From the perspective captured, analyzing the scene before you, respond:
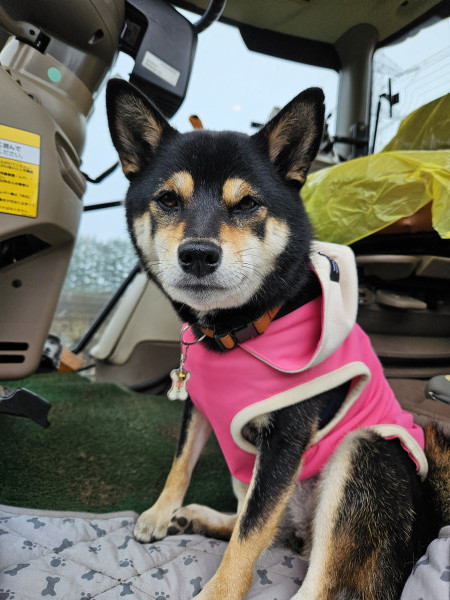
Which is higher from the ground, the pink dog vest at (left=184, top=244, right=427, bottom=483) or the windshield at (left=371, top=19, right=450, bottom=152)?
the windshield at (left=371, top=19, right=450, bottom=152)

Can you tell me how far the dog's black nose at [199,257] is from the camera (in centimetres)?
66

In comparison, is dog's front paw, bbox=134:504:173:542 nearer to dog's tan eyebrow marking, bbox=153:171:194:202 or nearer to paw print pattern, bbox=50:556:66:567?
paw print pattern, bbox=50:556:66:567

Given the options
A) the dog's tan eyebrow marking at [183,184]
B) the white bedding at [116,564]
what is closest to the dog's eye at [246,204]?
the dog's tan eyebrow marking at [183,184]

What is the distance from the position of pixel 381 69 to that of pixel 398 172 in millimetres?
1218

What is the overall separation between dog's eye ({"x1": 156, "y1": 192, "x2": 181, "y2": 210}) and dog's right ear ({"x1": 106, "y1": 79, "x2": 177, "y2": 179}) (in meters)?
0.15

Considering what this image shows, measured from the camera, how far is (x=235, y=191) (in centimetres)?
77

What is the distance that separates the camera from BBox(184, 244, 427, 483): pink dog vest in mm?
713

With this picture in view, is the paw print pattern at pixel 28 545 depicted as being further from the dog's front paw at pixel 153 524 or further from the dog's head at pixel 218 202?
the dog's head at pixel 218 202

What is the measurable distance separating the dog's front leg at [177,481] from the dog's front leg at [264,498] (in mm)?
205

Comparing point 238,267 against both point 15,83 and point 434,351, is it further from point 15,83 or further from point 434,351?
point 434,351

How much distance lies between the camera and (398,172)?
44.6 inches

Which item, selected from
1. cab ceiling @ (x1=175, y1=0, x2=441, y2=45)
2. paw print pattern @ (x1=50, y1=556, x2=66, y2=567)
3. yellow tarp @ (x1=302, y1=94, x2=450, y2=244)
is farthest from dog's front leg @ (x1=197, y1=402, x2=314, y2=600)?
cab ceiling @ (x1=175, y1=0, x2=441, y2=45)

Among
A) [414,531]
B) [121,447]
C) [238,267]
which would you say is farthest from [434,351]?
[121,447]

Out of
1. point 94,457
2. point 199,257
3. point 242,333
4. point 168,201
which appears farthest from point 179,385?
point 94,457
